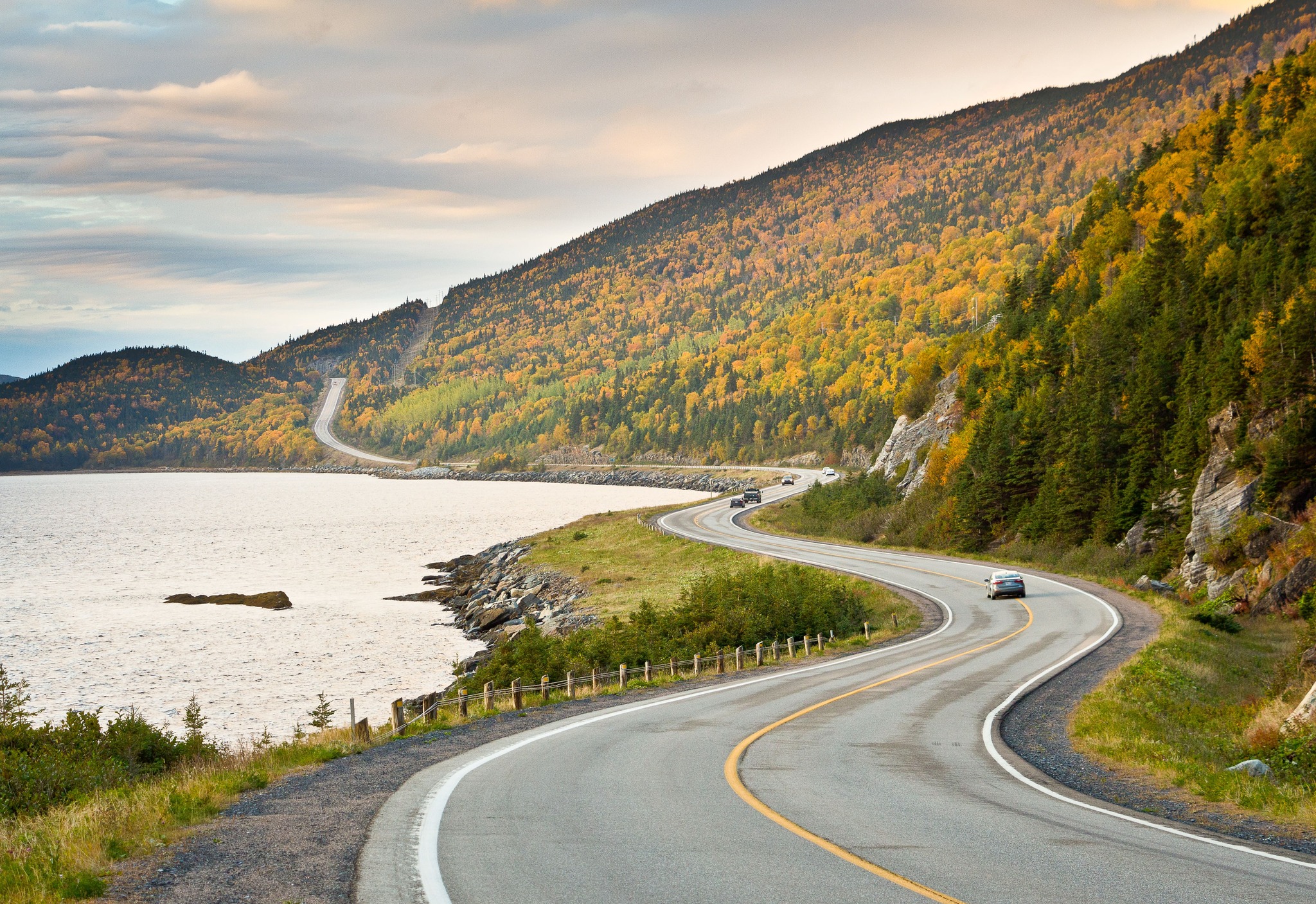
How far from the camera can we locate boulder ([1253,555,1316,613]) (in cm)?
3141

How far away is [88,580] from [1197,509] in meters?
74.7

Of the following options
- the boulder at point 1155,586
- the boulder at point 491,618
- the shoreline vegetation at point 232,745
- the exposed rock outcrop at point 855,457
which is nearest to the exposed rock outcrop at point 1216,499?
the boulder at point 1155,586

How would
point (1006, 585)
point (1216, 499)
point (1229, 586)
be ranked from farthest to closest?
point (1006, 585) → point (1216, 499) → point (1229, 586)

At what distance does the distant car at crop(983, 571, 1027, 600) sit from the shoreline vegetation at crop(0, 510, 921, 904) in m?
3.99

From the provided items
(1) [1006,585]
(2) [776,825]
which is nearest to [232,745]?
(2) [776,825]

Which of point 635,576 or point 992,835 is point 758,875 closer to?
point 992,835

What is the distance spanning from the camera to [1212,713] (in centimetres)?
2030

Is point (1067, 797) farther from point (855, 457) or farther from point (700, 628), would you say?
point (855, 457)

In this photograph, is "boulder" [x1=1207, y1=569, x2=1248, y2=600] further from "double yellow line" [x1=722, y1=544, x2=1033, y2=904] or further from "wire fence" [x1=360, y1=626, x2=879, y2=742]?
"double yellow line" [x1=722, y1=544, x2=1033, y2=904]

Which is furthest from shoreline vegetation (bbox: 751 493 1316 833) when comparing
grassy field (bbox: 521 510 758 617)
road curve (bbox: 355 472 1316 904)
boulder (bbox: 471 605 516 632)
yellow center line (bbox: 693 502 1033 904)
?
boulder (bbox: 471 605 516 632)

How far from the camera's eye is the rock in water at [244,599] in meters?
59.3

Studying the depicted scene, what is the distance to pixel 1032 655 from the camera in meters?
28.0

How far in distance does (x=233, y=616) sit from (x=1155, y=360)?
55.0m

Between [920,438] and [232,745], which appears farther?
[920,438]
